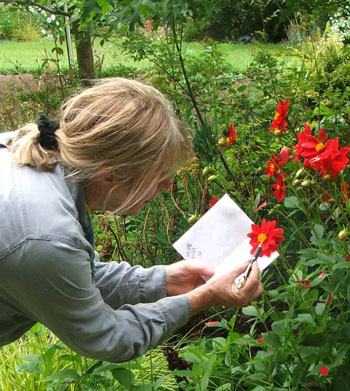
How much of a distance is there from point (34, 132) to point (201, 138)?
5.60 feet

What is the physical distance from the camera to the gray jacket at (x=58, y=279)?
1302mm

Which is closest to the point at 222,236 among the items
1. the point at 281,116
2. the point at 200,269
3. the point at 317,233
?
the point at 200,269

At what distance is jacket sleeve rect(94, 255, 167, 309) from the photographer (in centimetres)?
185

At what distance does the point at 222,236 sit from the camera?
1709 mm

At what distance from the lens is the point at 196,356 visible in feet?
6.00

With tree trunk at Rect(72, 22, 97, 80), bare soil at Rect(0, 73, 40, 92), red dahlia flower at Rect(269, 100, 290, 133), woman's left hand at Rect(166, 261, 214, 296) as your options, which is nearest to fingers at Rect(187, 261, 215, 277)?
woman's left hand at Rect(166, 261, 214, 296)

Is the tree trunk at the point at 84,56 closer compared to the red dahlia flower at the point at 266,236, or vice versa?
the red dahlia flower at the point at 266,236

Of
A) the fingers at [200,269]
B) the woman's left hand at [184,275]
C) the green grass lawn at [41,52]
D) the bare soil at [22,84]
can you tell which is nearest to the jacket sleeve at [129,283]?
the woman's left hand at [184,275]

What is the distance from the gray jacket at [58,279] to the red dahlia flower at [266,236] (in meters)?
0.26

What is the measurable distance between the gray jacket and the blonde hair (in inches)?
2.0

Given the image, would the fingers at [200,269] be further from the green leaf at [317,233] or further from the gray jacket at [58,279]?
the green leaf at [317,233]

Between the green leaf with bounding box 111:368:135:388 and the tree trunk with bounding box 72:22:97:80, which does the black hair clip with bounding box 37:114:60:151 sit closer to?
the green leaf with bounding box 111:368:135:388

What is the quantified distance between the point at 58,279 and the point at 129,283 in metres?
0.55

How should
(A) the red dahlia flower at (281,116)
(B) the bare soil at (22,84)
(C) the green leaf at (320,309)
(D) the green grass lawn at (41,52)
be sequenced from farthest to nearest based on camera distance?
(D) the green grass lawn at (41,52)
(B) the bare soil at (22,84)
(A) the red dahlia flower at (281,116)
(C) the green leaf at (320,309)
